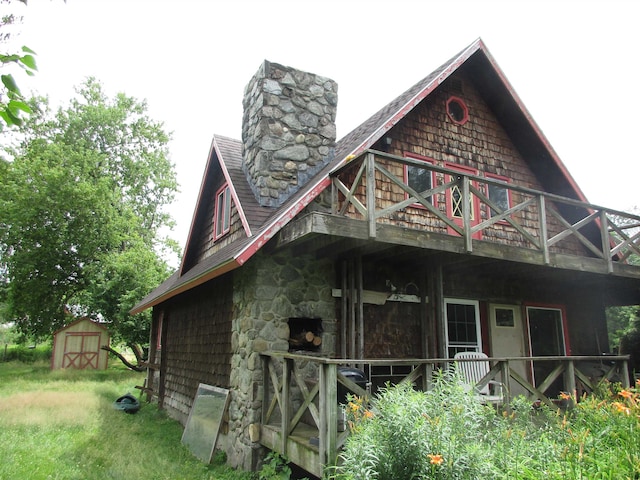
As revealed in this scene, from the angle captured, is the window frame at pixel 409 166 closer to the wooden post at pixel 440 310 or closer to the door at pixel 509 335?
the wooden post at pixel 440 310

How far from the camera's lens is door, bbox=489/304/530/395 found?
9.59 m

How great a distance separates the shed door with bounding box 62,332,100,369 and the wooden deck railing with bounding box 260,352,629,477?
21.5 metres

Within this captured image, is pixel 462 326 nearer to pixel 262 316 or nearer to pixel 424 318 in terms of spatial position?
pixel 424 318

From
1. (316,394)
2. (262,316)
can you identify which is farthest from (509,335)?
(316,394)

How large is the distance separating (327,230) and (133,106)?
33568 mm

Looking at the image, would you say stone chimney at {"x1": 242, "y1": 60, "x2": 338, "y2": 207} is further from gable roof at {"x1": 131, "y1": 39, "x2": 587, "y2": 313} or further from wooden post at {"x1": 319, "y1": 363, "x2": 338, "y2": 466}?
wooden post at {"x1": 319, "y1": 363, "x2": 338, "y2": 466}

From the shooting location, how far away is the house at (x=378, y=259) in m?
6.64

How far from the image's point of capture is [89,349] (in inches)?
992

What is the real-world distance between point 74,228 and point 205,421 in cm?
2375

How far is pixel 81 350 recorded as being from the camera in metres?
25.0

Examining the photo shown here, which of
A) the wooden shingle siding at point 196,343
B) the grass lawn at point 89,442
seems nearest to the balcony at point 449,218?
the wooden shingle siding at point 196,343

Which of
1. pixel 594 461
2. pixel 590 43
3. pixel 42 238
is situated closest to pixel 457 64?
pixel 590 43

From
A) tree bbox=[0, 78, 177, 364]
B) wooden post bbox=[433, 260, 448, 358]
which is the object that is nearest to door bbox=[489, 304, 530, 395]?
wooden post bbox=[433, 260, 448, 358]

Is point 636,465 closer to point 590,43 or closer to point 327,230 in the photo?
point 327,230
